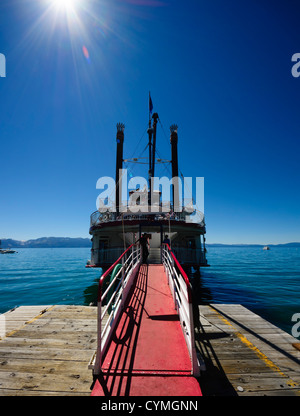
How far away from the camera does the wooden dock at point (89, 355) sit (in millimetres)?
3482

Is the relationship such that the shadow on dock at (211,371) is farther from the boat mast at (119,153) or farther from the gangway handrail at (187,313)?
the boat mast at (119,153)

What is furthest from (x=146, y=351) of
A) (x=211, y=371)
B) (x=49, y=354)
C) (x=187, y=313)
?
(x=49, y=354)

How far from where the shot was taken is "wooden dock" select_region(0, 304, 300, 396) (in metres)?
3.48

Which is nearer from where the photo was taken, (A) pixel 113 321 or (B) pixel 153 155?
(A) pixel 113 321

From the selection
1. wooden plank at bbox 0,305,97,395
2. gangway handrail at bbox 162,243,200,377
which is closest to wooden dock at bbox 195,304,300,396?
gangway handrail at bbox 162,243,200,377

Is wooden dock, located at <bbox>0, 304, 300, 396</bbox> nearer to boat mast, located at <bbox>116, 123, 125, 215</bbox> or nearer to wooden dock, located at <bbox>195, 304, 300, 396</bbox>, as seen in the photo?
wooden dock, located at <bbox>195, 304, 300, 396</bbox>

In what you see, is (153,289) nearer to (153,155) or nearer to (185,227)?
(185,227)

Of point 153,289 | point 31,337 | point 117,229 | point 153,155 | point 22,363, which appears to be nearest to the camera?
point 22,363

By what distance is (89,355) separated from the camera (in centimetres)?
443

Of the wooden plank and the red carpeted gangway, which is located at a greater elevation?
the red carpeted gangway

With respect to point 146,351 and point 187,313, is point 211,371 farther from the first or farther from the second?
point 146,351
